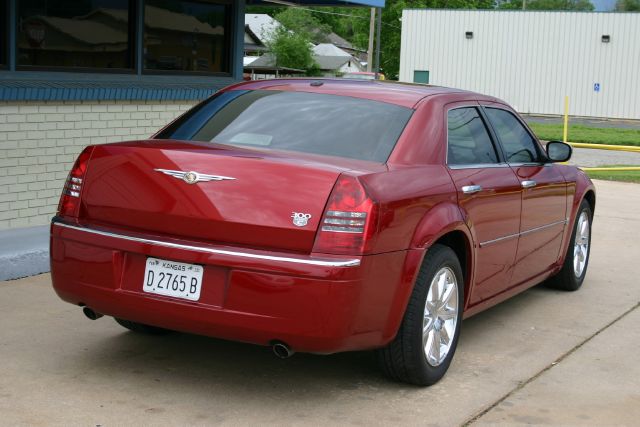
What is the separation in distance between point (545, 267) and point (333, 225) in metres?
2.99

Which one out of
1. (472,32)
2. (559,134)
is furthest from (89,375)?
(472,32)

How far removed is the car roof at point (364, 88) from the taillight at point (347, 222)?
3.58 feet

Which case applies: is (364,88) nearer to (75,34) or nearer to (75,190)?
(75,190)

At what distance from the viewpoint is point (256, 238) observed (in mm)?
4500

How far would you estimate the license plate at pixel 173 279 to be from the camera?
14.9 ft

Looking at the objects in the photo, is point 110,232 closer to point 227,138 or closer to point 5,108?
point 227,138

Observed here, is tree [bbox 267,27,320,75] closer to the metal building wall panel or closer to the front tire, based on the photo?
the metal building wall panel

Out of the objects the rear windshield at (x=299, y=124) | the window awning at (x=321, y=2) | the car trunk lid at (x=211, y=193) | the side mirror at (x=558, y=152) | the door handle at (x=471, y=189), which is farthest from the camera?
the window awning at (x=321, y=2)

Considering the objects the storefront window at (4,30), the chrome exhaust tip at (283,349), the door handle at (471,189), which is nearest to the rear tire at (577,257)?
the door handle at (471,189)

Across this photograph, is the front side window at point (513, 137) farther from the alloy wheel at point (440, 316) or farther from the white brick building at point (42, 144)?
the white brick building at point (42, 144)

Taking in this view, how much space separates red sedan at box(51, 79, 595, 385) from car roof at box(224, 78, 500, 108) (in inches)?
0.6

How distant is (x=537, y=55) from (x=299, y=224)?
44.6 m

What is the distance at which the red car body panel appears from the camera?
4418mm

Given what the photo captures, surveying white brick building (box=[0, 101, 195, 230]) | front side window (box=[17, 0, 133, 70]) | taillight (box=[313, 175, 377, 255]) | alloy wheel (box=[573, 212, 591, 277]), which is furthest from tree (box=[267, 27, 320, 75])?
taillight (box=[313, 175, 377, 255])
